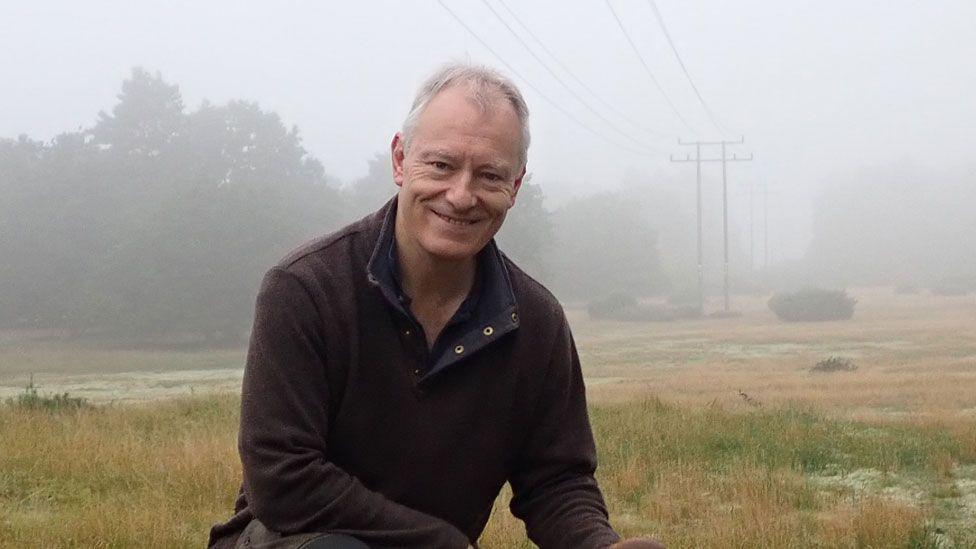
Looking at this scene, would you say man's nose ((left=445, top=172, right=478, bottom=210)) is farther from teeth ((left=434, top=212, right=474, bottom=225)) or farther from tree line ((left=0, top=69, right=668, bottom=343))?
tree line ((left=0, top=69, right=668, bottom=343))

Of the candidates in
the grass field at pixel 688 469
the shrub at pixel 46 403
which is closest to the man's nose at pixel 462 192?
the grass field at pixel 688 469

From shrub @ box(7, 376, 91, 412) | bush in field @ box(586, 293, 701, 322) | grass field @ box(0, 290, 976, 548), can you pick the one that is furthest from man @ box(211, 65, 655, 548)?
bush in field @ box(586, 293, 701, 322)

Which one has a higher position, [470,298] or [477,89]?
[477,89]

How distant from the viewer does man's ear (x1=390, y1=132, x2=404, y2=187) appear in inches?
90.2

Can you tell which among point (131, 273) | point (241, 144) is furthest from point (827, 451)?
point (241, 144)

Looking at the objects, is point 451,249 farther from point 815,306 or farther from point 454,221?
point 815,306

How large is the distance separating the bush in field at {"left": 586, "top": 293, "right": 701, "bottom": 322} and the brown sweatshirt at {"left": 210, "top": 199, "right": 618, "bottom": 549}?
48.0 m

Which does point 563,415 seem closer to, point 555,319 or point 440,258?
point 555,319

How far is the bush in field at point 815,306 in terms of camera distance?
142ft

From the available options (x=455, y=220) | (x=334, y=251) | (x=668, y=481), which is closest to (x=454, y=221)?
(x=455, y=220)

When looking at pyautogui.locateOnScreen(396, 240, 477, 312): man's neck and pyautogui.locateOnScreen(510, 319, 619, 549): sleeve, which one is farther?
pyautogui.locateOnScreen(510, 319, 619, 549): sleeve

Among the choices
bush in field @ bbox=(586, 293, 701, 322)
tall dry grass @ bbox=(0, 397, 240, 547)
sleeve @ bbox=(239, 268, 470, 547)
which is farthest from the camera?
bush in field @ bbox=(586, 293, 701, 322)

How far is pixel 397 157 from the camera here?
2322 millimetres

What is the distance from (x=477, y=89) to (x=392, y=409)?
651 mm
